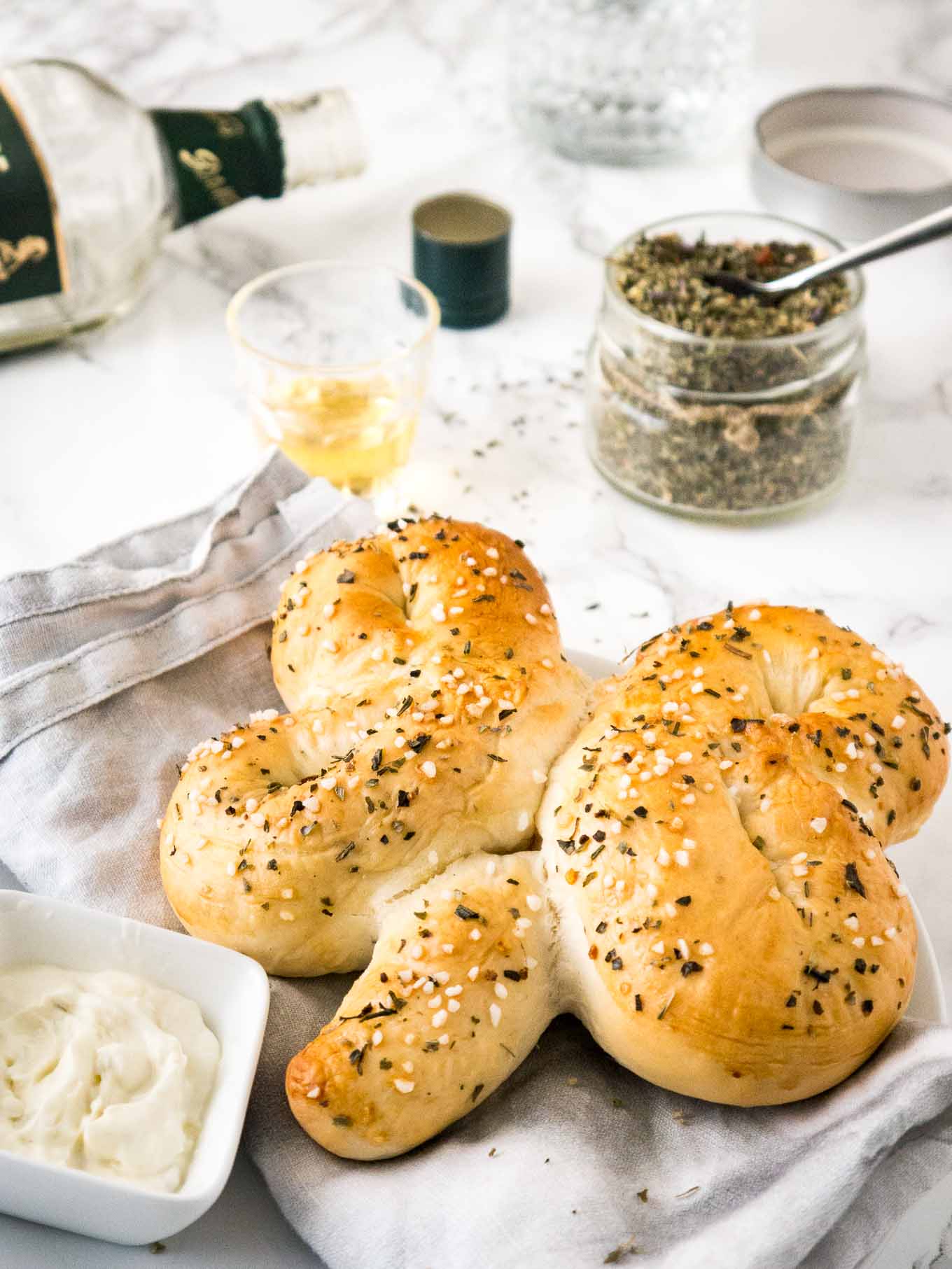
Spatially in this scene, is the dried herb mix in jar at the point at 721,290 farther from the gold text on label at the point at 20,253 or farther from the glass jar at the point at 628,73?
the gold text on label at the point at 20,253

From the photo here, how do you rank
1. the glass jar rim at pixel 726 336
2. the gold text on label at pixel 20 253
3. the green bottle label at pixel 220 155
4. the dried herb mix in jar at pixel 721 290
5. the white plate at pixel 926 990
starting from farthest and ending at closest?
the green bottle label at pixel 220 155 → the gold text on label at pixel 20 253 → the dried herb mix in jar at pixel 721 290 → the glass jar rim at pixel 726 336 → the white plate at pixel 926 990

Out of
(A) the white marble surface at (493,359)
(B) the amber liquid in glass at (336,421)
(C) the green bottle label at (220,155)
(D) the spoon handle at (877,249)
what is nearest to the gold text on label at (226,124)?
(C) the green bottle label at (220,155)

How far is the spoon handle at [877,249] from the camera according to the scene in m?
2.51

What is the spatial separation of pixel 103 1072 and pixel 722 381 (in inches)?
64.5

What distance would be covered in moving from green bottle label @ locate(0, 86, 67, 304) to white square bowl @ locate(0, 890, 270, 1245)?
1.63 metres

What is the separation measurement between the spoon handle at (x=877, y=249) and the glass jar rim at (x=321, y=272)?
2.28 feet

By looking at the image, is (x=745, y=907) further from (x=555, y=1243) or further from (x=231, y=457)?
(x=231, y=457)

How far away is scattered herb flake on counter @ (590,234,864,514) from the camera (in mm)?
2479

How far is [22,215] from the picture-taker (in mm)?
2727

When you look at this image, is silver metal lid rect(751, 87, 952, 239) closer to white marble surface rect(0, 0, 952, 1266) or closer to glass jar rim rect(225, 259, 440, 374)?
white marble surface rect(0, 0, 952, 1266)

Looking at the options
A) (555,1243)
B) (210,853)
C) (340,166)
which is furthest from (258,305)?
(555,1243)

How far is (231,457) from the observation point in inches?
113

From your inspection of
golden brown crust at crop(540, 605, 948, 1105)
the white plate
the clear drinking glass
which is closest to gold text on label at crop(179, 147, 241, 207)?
the clear drinking glass

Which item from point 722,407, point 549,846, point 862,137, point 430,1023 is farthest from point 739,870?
point 862,137
